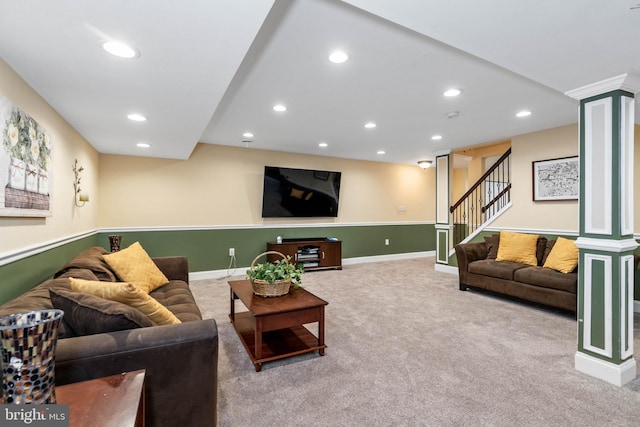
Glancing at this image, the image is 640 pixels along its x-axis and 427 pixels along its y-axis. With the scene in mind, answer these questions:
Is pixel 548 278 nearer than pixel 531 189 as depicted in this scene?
Yes

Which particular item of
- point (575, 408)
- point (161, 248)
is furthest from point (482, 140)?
point (161, 248)

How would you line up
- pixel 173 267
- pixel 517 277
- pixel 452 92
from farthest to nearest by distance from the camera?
pixel 517 277, pixel 173 267, pixel 452 92

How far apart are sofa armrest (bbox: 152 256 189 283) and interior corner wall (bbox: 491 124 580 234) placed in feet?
14.8

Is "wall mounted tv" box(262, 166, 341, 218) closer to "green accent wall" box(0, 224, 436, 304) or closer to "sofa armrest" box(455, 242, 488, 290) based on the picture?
"green accent wall" box(0, 224, 436, 304)

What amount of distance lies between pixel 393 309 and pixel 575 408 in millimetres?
1807

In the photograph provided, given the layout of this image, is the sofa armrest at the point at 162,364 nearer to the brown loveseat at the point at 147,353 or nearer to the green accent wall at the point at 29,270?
the brown loveseat at the point at 147,353

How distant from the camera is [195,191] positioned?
504 centimetres

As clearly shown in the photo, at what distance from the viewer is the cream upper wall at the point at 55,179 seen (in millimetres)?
1889

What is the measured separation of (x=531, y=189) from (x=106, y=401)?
5.11m

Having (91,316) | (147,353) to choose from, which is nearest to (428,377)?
(147,353)

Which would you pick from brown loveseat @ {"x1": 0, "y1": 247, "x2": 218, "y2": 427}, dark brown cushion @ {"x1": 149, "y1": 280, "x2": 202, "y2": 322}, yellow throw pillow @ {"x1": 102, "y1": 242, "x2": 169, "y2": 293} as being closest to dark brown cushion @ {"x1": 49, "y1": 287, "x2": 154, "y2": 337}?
brown loveseat @ {"x1": 0, "y1": 247, "x2": 218, "y2": 427}

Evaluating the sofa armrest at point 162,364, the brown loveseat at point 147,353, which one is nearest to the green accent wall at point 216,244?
the brown loveseat at point 147,353

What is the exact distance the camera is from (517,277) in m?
3.59

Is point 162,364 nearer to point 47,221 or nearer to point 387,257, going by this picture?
point 47,221
